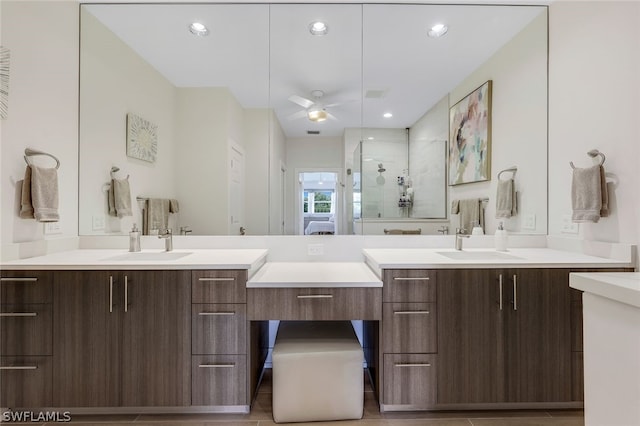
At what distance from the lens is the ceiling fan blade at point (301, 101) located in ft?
7.30

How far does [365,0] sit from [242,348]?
238 centimetres

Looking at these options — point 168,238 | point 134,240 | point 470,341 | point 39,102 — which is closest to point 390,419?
point 470,341

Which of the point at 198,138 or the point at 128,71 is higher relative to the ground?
the point at 128,71

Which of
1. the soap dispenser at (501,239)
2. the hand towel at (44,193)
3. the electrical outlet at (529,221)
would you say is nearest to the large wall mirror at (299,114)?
the electrical outlet at (529,221)

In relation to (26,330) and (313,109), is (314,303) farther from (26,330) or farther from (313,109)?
(26,330)

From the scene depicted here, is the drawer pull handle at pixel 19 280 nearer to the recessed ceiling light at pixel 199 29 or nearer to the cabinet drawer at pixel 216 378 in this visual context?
the cabinet drawer at pixel 216 378

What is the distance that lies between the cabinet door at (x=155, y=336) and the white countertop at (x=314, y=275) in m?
0.40

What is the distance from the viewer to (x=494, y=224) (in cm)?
222

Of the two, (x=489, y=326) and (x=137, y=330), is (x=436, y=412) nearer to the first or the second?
(x=489, y=326)

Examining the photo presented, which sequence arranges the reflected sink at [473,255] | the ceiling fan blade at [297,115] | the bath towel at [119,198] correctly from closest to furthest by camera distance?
the reflected sink at [473,255], the bath towel at [119,198], the ceiling fan blade at [297,115]

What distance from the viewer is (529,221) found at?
2.19 metres

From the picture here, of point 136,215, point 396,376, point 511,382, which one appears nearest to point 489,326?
point 511,382

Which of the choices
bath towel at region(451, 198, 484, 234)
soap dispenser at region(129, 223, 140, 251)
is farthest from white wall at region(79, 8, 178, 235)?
bath towel at region(451, 198, 484, 234)

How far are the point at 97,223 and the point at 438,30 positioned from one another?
278cm
